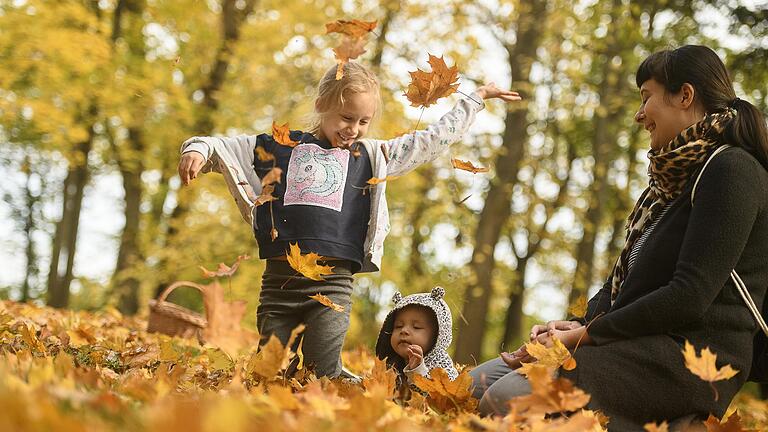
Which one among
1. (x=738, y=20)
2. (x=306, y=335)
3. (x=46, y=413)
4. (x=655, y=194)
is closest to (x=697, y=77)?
(x=655, y=194)

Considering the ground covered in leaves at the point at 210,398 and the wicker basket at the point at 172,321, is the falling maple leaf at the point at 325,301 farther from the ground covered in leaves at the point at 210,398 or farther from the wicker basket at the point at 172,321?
the wicker basket at the point at 172,321

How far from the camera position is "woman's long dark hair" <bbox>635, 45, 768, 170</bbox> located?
266 centimetres

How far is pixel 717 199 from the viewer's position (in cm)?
250

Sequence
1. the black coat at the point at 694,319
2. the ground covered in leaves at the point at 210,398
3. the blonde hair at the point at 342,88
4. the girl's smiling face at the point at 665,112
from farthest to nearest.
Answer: the blonde hair at the point at 342,88, the girl's smiling face at the point at 665,112, the black coat at the point at 694,319, the ground covered in leaves at the point at 210,398

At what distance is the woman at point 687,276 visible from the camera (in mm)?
2477

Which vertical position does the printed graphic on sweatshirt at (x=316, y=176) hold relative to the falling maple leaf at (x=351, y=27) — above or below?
below

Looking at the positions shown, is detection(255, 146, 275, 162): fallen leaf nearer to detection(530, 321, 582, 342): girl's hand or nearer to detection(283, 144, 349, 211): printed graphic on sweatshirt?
detection(283, 144, 349, 211): printed graphic on sweatshirt

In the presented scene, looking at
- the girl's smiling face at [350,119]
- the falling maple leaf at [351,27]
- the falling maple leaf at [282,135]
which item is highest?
the falling maple leaf at [351,27]

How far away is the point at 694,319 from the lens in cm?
250

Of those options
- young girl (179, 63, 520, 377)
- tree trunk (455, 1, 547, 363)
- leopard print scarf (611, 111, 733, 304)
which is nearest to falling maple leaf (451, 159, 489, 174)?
young girl (179, 63, 520, 377)

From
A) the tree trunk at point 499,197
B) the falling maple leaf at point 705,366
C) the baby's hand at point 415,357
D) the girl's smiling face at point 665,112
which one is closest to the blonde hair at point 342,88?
the baby's hand at point 415,357

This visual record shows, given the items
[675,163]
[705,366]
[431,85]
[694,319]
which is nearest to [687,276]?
[694,319]

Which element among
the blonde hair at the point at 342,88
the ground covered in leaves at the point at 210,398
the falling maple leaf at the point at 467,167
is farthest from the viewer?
the blonde hair at the point at 342,88

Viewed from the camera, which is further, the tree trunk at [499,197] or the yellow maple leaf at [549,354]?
the tree trunk at [499,197]
